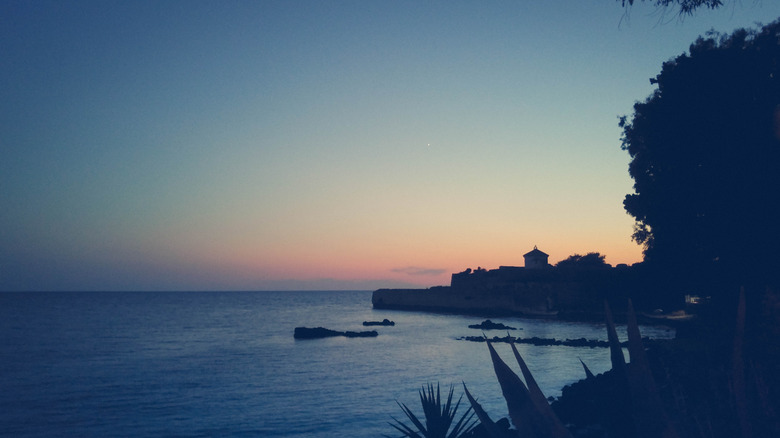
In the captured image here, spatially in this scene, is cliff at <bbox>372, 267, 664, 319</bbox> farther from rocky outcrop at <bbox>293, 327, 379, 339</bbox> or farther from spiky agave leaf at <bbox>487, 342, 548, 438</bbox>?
spiky agave leaf at <bbox>487, 342, 548, 438</bbox>

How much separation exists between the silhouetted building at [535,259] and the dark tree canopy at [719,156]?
60.0 metres

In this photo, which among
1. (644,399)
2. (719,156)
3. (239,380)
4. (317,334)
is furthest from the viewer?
(317,334)

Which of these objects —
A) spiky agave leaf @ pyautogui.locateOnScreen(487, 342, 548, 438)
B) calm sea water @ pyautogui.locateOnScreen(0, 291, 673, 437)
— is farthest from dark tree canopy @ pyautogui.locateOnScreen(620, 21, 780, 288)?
spiky agave leaf @ pyautogui.locateOnScreen(487, 342, 548, 438)

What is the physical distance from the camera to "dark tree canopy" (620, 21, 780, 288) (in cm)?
1561

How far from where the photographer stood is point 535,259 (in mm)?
81812

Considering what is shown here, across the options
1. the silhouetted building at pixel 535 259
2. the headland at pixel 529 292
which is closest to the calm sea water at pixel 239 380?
the headland at pixel 529 292

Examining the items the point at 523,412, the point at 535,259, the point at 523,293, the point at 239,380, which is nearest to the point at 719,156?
the point at 523,412

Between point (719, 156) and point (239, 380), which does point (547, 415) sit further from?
point (239, 380)

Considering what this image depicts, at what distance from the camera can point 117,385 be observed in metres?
27.8

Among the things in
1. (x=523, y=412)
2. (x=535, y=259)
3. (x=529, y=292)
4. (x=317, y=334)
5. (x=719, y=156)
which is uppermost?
(x=719, y=156)

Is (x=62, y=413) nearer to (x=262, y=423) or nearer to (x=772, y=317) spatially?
(x=262, y=423)

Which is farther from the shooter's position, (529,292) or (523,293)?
(523,293)

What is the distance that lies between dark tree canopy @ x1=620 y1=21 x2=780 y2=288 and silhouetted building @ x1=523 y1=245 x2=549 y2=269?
60006 mm

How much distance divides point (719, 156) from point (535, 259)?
217ft
